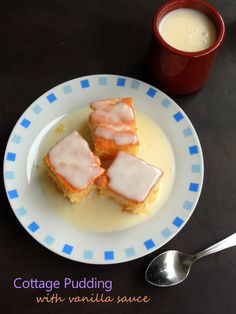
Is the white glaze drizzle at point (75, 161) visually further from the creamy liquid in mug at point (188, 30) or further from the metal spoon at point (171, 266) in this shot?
the creamy liquid in mug at point (188, 30)

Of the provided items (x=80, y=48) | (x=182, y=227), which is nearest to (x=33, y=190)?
(x=182, y=227)

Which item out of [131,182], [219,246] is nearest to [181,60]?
[131,182]

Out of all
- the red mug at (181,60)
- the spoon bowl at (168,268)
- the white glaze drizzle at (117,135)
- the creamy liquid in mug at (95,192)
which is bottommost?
the spoon bowl at (168,268)

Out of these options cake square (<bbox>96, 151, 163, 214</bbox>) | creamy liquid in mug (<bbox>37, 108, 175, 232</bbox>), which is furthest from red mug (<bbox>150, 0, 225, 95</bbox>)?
cake square (<bbox>96, 151, 163, 214</bbox>)

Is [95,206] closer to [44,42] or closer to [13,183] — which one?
[13,183]

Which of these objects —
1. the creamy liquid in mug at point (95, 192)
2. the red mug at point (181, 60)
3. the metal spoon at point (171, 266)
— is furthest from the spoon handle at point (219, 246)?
the red mug at point (181, 60)
